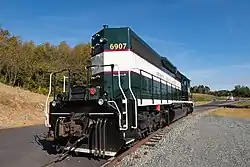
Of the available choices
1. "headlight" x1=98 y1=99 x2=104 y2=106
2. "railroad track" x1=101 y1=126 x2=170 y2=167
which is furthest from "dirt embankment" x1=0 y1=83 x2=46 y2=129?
"headlight" x1=98 y1=99 x2=104 y2=106

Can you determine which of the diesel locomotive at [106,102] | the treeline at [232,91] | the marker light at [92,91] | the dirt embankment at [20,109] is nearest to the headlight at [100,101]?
the diesel locomotive at [106,102]

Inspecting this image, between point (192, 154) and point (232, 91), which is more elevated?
point (232, 91)

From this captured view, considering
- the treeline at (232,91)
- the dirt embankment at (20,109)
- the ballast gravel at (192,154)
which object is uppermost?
the treeline at (232,91)

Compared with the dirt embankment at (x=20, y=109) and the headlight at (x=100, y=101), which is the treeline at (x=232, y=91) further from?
the headlight at (x=100, y=101)

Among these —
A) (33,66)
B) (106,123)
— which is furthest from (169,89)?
(33,66)

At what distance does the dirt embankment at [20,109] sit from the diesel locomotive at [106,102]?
11260 millimetres

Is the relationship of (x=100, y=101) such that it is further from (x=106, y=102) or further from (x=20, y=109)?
(x=20, y=109)

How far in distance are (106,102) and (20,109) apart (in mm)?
A: 18777

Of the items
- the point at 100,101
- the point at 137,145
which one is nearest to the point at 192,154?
the point at 137,145

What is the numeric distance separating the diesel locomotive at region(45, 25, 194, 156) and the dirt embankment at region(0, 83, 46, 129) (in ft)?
36.9

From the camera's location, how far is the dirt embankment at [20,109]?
845 inches

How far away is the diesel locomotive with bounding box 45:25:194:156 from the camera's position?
8141mm

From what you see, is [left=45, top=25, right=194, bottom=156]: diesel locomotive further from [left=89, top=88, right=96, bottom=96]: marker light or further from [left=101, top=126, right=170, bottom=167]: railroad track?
[left=101, top=126, right=170, bottom=167]: railroad track

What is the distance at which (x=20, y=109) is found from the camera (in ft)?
82.8
